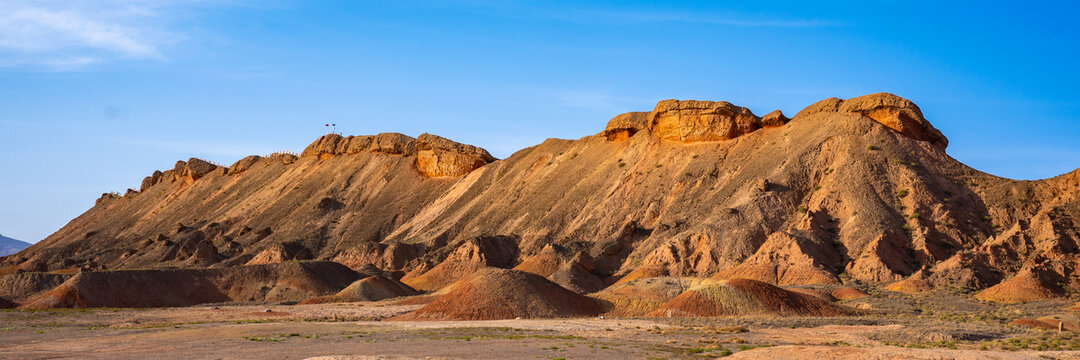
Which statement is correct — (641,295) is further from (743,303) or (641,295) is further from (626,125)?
(626,125)

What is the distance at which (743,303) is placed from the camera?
47.9 meters

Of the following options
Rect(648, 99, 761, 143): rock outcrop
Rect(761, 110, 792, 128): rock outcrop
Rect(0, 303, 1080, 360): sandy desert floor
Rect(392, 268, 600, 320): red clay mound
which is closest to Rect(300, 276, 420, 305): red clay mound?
Rect(0, 303, 1080, 360): sandy desert floor

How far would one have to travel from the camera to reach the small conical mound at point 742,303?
4738cm

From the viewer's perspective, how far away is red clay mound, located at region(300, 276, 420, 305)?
6234 centimetres

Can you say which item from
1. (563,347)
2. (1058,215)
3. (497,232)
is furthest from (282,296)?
(1058,215)

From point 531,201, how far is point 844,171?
27.0 meters

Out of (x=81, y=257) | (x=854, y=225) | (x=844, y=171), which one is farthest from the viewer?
(x=81, y=257)

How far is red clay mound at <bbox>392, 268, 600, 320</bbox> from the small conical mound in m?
4.50

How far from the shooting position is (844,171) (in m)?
68.3

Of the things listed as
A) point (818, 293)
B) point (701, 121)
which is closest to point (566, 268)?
point (818, 293)

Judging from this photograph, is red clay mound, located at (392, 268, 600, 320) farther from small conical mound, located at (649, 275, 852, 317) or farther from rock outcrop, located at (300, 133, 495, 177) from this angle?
rock outcrop, located at (300, 133, 495, 177)

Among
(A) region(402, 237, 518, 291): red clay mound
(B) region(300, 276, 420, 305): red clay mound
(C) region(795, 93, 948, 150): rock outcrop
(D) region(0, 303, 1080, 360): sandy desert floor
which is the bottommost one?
(D) region(0, 303, 1080, 360): sandy desert floor

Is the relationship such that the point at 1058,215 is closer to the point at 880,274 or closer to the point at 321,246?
the point at 880,274

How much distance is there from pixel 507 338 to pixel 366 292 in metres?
27.3
